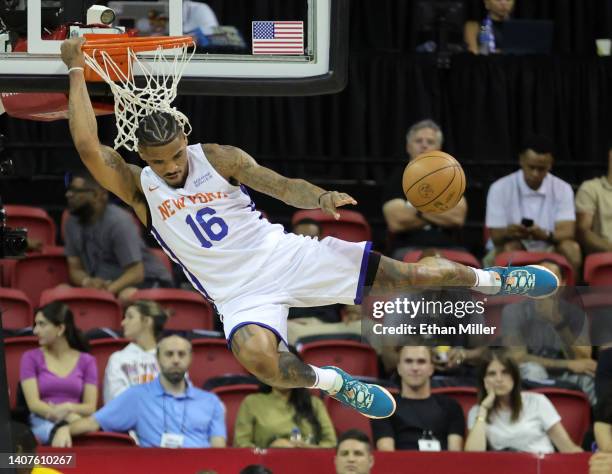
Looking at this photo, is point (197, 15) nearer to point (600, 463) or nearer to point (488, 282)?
point (488, 282)

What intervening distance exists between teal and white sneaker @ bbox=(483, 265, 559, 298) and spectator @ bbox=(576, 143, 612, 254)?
11.4ft

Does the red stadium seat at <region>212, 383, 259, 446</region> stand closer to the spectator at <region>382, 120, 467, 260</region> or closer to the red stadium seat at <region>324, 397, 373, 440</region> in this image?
the red stadium seat at <region>324, 397, 373, 440</region>

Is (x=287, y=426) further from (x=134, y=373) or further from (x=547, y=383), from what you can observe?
(x=547, y=383)

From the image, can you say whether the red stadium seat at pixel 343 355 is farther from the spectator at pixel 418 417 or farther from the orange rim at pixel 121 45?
the orange rim at pixel 121 45

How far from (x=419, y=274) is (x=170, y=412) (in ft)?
8.30

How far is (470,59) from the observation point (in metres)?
11.1

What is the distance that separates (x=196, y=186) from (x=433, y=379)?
3235 mm

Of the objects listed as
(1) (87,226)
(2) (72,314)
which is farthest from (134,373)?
(1) (87,226)

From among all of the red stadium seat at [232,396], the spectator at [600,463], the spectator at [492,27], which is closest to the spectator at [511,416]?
the spectator at [600,463]

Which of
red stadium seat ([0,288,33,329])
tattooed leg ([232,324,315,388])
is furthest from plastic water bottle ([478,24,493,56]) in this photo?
tattooed leg ([232,324,315,388])

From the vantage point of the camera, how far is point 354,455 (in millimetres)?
8031

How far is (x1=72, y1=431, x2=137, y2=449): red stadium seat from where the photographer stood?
849 cm

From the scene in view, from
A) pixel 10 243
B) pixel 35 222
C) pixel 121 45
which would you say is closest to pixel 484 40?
pixel 35 222

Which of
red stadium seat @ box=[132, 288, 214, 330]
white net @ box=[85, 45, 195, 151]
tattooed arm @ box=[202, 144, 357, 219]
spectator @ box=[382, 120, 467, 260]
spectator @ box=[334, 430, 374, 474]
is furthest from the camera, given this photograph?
spectator @ box=[382, 120, 467, 260]
